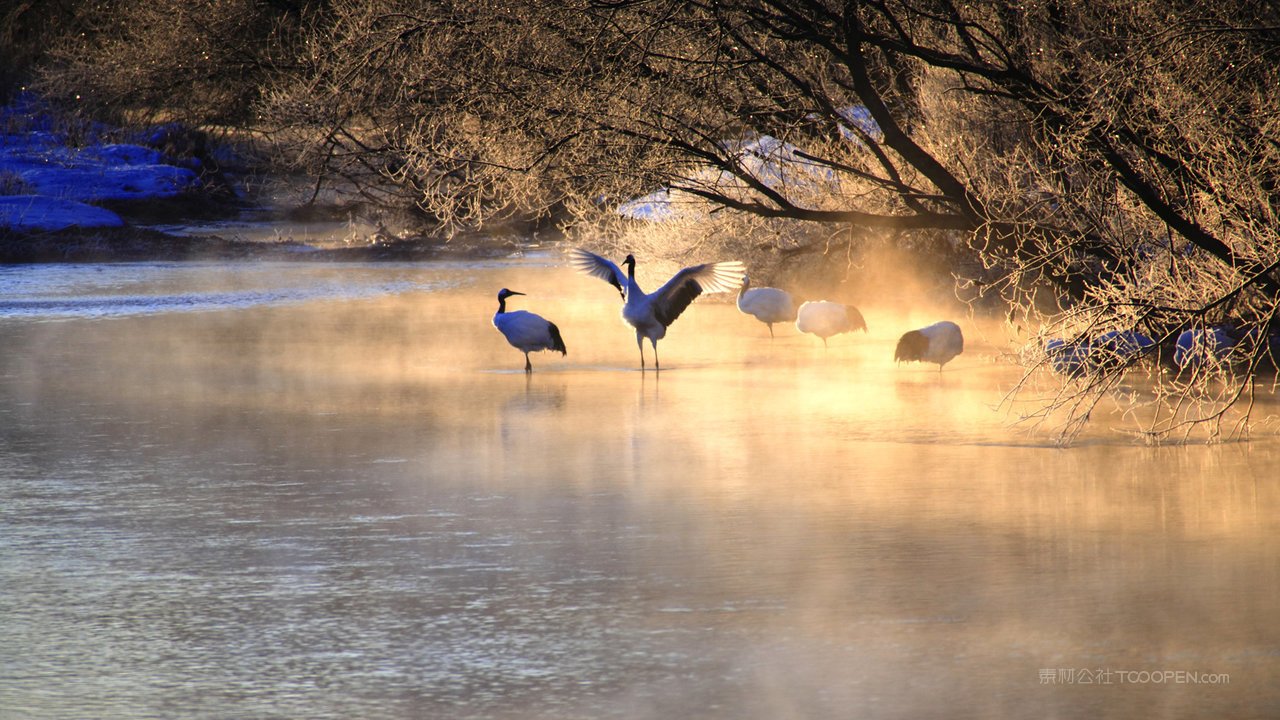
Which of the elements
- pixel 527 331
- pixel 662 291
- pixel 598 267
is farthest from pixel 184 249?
pixel 662 291

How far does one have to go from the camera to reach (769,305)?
1566 centimetres

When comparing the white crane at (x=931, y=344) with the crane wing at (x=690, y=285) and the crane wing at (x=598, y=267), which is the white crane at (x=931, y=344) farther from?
the crane wing at (x=598, y=267)

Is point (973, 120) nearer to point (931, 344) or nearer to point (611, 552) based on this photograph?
point (931, 344)

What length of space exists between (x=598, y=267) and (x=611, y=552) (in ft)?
25.0

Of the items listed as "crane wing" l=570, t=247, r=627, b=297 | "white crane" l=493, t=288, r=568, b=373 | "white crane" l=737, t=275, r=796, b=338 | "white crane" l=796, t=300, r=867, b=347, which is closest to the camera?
"white crane" l=493, t=288, r=568, b=373

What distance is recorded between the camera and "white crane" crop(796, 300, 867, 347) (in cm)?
1463

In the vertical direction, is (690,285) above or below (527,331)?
above

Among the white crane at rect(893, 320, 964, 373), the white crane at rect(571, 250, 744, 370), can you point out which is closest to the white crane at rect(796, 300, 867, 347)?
the white crane at rect(571, 250, 744, 370)

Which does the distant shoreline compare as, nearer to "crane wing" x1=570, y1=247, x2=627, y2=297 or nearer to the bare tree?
the bare tree

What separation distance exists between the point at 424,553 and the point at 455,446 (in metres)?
2.71

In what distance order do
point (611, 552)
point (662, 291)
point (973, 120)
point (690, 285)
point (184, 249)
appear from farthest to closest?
point (184, 249) → point (973, 120) → point (690, 285) → point (662, 291) → point (611, 552)

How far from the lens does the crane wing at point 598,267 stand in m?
13.7

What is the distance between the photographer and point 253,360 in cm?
1364

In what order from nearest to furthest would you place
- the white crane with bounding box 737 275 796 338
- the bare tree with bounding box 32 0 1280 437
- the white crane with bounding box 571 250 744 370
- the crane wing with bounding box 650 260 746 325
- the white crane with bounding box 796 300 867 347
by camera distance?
the bare tree with bounding box 32 0 1280 437 → the white crane with bounding box 571 250 744 370 → the crane wing with bounding box 650 260 746 325 → the white crane with bounding box 796 300 867 347 → the white crane with bounding box 737 275 796 338
